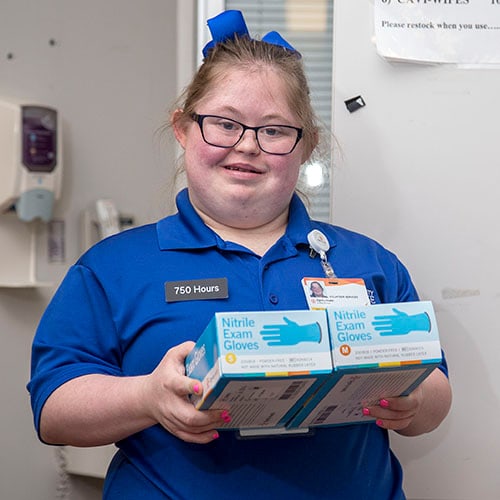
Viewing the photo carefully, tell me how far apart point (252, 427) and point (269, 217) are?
0.43m

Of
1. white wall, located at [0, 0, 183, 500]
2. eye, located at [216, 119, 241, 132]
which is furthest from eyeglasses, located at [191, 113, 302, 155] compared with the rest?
white wall, located at [0, 0, 183, 500]

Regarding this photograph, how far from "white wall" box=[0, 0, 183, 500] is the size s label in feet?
2.31

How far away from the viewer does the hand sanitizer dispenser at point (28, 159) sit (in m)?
1.99

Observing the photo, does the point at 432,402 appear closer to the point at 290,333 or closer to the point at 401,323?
the point at 401,323

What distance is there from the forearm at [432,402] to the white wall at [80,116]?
878 mm

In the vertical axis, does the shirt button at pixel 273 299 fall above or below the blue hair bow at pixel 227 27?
below

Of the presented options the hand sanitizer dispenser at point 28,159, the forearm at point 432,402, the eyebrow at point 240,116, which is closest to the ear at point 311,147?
the eyebrow at point 240,116

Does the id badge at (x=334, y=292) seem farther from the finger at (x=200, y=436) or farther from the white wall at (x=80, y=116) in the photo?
the white wall at (x=80, y=116)

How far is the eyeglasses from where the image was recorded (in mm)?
1410

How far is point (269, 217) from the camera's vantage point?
1.49 metres

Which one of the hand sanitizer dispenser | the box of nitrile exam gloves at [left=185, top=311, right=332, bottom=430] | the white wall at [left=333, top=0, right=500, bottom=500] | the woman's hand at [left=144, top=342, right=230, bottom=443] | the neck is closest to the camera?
the box of nitrile exam gloves at [left=185, top=311, right=332, bottom=430]

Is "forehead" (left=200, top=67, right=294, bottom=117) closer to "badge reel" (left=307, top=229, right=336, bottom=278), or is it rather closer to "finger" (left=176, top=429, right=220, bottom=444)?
"badge reel" (left=307, top=229, right=336, bottom=278)

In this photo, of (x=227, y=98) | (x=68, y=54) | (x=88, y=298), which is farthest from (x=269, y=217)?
(x=68, y=54)

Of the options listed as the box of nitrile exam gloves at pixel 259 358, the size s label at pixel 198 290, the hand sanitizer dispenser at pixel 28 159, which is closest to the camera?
the box of nitrile exam gloves at pixel 259 358
